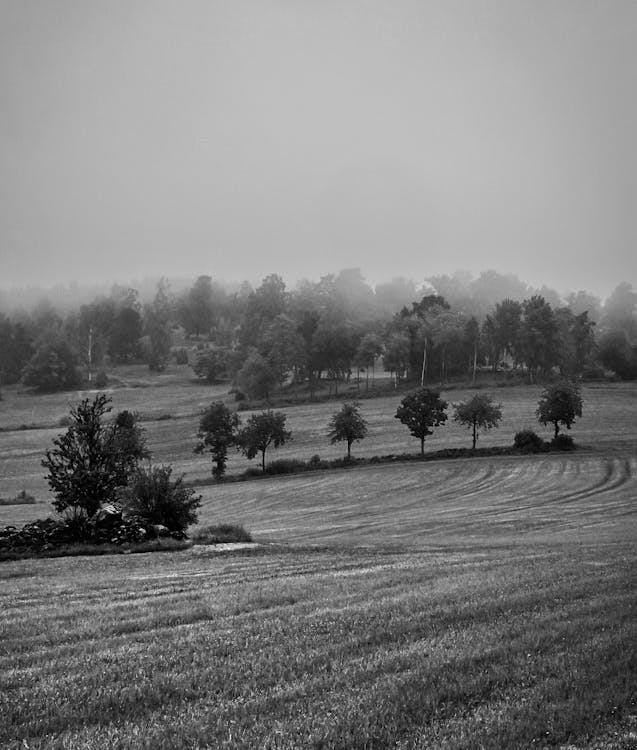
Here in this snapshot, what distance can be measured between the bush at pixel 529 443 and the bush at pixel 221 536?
57241 millimetres

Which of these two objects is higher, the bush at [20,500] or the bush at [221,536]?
the bush at [221,536]

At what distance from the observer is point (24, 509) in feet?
201

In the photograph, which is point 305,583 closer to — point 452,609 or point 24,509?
point 452,609

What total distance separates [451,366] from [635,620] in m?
141

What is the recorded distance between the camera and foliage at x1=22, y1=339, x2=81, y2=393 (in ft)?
582

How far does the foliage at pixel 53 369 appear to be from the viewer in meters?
177

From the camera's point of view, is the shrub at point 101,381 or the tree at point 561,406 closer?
the tree at point 561,406

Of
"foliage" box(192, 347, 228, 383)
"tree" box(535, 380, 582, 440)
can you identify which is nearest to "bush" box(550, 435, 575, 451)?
"tree" box(535, 380, 582, 440)

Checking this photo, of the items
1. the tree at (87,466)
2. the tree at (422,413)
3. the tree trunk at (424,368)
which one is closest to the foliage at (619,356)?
the tree trunk at (424,368)

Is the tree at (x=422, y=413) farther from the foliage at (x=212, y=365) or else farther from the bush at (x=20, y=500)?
the foliage at (x=212, y=365)

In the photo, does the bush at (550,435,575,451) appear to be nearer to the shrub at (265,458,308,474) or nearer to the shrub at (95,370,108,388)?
the shrub at (265,458,308,474)

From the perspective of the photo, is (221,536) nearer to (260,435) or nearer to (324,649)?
(324,649)

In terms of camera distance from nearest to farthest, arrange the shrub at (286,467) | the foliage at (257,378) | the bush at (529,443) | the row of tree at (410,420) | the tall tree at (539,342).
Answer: the bush at (529,443), the shrub at (286,467), the row of tree at (410,420), the foliage at (257,378), the tall tree at (539,342)

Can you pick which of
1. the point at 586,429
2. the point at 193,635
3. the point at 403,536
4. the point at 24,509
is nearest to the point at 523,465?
the point at 586,429
